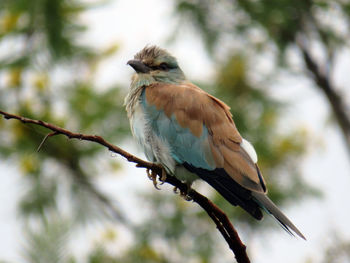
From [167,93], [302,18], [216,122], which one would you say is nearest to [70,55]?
[167,93]

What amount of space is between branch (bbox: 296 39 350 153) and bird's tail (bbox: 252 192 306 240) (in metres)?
3.96

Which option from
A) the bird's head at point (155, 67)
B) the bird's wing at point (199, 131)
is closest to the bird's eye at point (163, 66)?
the bird's head at point (155, 67)

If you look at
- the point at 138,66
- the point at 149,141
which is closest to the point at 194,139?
the point at 149,141

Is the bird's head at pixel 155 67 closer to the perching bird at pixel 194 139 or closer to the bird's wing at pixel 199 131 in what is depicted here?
Result: the perching bird at pixel 194 139

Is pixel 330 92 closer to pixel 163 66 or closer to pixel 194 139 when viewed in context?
pixel 163 66

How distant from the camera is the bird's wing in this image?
3.47 m

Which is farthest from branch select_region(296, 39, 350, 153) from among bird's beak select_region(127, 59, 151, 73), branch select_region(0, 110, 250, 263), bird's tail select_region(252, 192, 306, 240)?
branch select_region(0, 110, 250, 263)

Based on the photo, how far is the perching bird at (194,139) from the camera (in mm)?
3324

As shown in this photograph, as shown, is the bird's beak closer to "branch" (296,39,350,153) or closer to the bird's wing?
the bird's wing

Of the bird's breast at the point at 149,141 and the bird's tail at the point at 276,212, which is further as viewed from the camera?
the bird's breast at the point at 149,141

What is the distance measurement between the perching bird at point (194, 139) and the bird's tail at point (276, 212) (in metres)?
0.01

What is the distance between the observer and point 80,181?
5121 mm

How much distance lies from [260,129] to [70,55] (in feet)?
7.35

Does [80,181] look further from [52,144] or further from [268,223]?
[268,223]
